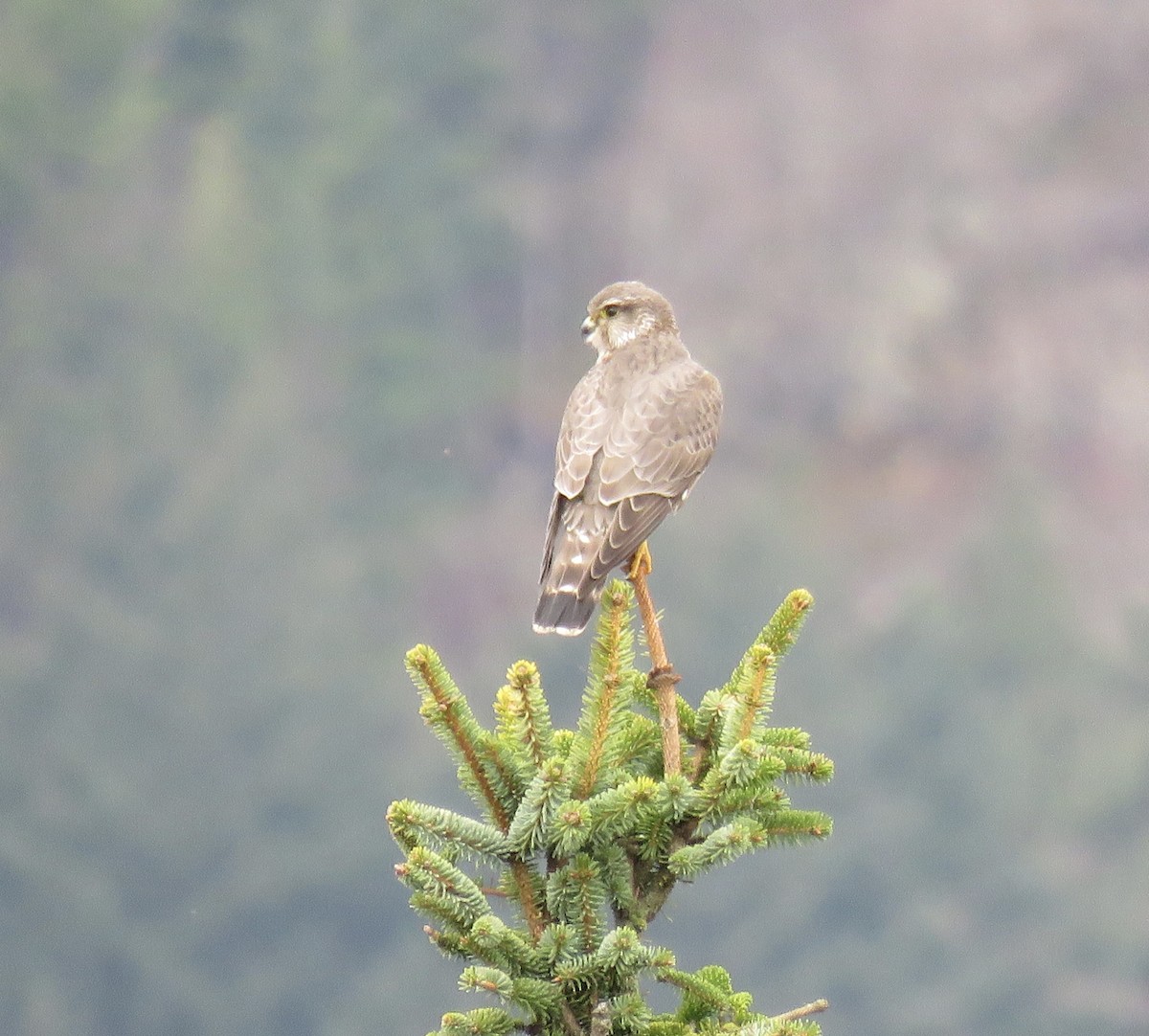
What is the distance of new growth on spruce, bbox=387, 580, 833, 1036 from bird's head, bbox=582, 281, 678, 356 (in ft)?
5.80

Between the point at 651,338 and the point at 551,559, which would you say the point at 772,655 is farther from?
the point at 651,338

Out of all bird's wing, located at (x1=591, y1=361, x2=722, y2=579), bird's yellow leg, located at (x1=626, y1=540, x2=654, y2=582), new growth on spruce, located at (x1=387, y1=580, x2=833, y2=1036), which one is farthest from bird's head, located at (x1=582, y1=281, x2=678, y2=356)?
new growth on spruce, located at (x1=387, y1=580, x2=833, y2=1036)

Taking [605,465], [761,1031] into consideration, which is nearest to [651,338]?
[605,465]

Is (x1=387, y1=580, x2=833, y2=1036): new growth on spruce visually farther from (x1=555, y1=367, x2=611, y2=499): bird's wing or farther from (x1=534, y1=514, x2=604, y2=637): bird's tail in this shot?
(x1=555, y1=367, x2=611, y2=499): bird's wing

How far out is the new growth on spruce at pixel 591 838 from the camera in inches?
81.5

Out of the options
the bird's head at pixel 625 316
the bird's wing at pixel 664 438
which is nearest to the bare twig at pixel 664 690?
the bird's wing at pixel 664 438

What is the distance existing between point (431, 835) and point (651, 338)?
2.10m

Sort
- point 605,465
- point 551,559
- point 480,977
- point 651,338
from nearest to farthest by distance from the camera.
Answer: point 480,977 → point 551,559 → point 605,465 → point 651,338

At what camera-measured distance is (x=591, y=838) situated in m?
2.16

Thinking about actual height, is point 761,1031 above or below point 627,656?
below

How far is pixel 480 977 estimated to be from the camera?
1960 mm

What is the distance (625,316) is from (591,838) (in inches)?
86.5

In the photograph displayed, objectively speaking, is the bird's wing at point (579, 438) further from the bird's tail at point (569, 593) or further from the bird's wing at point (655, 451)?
the bird's tail at point (569, 593)

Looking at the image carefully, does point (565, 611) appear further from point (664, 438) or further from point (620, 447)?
point (664, 438)
